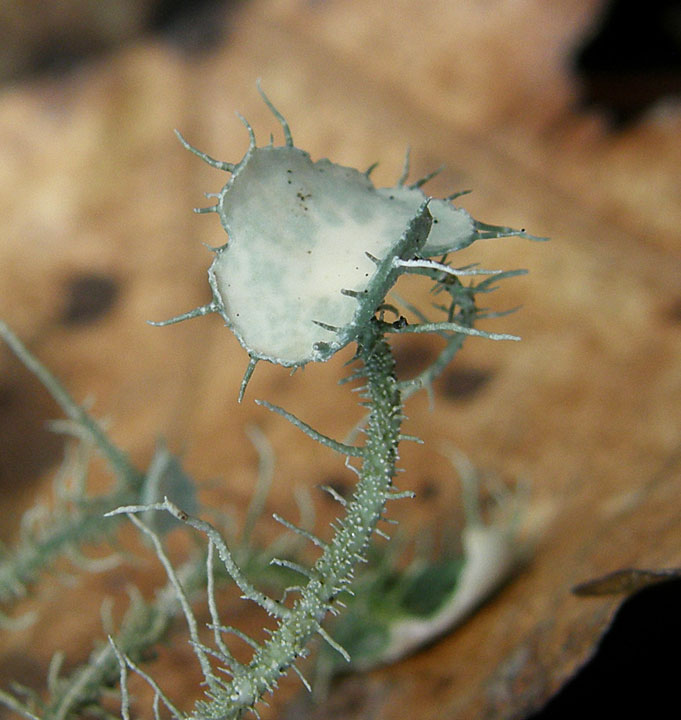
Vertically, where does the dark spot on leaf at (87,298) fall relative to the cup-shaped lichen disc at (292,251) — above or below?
below

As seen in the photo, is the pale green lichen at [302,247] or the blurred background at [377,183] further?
the blurred background at [377,183]

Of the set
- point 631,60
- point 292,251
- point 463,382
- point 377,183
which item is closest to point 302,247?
point 292,251

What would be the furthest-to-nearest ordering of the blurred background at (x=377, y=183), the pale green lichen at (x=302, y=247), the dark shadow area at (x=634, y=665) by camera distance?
the blurred background at (x=377, y=183) < the dark shadow area at (x=634, y=665) < the pale green lichen at (x=302, y=247)

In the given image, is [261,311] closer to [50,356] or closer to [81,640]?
[81,640]

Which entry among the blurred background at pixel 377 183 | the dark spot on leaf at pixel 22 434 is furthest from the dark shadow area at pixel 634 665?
the dark spot on leaf at pixel 22 434

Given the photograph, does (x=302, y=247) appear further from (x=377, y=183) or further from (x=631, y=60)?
(x=631, y=60)

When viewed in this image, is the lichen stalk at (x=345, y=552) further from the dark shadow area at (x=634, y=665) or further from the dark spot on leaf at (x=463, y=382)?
the dark spot on leaf at (x=463, y=382)
